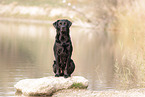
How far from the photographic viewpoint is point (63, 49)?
30.5 feet

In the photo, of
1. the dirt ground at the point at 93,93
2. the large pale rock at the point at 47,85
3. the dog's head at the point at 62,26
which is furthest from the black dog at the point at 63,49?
the dirt ground at the point at 93,93

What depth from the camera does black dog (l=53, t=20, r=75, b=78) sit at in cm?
921

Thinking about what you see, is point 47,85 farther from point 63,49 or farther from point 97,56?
point 97,56

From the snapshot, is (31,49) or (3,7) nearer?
(31,49)

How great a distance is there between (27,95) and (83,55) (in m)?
10.1

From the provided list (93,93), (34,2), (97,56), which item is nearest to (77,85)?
(93,93)

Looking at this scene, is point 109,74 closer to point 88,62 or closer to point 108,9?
point 88,62

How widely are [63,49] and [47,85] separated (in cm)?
93

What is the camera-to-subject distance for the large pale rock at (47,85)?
9.00 meters

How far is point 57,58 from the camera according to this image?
9.43 meters

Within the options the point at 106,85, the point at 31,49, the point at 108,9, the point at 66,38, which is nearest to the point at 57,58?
the point at 66,38

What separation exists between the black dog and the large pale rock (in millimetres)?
193

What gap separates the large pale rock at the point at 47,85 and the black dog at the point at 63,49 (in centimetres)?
19

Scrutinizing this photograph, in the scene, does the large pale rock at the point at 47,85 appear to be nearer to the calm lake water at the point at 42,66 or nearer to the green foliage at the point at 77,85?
the green foliage at the point at 77,85
